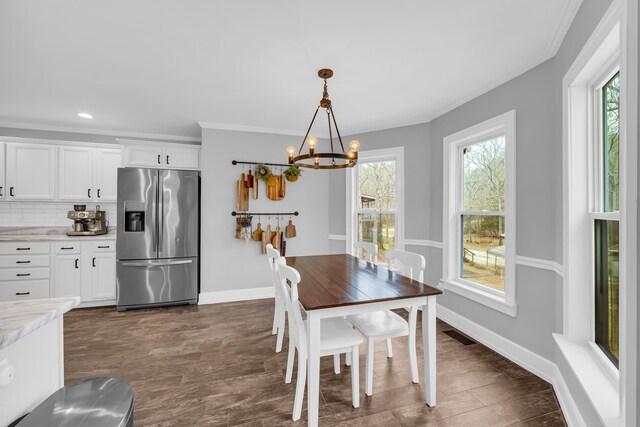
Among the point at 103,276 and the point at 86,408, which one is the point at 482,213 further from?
the point at 103,276

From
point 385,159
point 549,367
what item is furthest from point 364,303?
point 385,159

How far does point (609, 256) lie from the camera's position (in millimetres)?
1626

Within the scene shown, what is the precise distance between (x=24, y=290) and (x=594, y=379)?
5526 millimetres

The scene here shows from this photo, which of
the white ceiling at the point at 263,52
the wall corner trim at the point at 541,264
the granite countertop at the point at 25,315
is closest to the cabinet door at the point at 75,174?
the white ceiling at the point at 263,52

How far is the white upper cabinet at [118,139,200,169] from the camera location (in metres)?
3.88

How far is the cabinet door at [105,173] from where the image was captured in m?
4.07

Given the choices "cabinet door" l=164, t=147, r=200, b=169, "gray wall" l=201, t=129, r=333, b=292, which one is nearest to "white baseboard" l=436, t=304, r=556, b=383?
"gray wall" l=201, t=129, r=333, b=292

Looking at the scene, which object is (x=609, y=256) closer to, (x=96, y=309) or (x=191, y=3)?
(x=191, y=3)

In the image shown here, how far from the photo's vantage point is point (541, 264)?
222 cm

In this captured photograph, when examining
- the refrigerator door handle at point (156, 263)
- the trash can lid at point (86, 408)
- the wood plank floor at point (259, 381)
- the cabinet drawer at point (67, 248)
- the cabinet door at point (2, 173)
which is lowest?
the wood plank floor at point (259, 381)

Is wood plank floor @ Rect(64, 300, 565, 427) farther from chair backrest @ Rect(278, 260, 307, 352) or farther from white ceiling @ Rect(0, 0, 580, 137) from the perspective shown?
white ceiling @ Rect(0, 0, 580, 137)

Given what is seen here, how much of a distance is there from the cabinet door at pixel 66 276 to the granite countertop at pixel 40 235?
25 cm

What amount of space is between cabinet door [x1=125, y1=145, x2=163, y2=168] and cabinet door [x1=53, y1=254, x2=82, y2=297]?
1.42 meters

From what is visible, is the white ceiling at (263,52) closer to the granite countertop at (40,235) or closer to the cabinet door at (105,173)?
the cabinet door at (105,173)
